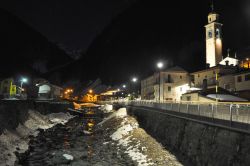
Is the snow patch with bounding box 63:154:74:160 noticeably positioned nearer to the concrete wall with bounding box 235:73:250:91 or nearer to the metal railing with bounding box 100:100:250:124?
the metal railing with bounding box 100:100:250:124

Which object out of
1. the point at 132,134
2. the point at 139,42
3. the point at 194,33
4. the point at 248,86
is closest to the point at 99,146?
the point at 132,134

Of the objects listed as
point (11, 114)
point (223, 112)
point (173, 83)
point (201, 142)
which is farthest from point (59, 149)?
point (173, 83)

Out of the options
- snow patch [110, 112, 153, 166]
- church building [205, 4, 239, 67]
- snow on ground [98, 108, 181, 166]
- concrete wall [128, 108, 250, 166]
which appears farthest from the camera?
church building [205, 4, 239, 67]

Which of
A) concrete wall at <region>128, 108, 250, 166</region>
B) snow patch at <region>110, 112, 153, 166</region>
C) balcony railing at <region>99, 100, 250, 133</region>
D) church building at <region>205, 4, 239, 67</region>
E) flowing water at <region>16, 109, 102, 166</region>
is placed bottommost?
flowing water at <region>16, 109, 102, 166</region>

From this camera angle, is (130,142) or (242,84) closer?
(130,142)

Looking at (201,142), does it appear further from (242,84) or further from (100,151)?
(242,84)

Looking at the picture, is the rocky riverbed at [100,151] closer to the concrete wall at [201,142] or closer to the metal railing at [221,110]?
the concrete wall at [201,142]

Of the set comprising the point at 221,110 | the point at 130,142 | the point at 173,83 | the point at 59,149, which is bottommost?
the point at 59,149

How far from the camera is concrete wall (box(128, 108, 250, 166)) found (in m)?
17.0

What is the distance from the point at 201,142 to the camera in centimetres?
2231

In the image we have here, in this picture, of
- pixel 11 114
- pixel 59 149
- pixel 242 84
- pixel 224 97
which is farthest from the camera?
pixel 242 84

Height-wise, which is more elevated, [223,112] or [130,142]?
[223,112]

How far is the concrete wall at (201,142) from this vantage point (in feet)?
55.8

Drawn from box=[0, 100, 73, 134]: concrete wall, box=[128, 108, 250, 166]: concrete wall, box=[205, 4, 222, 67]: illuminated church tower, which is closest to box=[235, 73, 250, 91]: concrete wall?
box=[128, 108, 250, 166]: concrete wall
